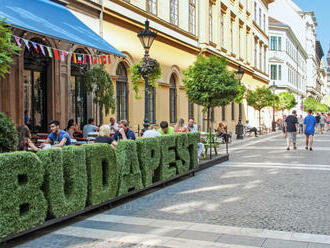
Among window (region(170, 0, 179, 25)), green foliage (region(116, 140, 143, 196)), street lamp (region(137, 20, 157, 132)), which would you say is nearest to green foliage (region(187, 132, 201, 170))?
street lamp (region(137, 20, 157, 132))

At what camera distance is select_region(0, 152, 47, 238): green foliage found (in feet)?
17.3

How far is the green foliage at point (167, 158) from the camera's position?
9633 mm

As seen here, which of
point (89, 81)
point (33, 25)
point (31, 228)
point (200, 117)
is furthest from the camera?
point (200, 117)

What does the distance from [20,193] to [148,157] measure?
12.3 feet

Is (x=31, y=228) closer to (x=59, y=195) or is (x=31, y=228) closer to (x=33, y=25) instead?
(x=59, y=195)

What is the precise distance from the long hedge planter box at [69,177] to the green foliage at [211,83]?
7.89 metres

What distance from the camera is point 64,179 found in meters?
6.59

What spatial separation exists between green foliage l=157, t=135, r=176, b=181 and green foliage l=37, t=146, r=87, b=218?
2.99 metres

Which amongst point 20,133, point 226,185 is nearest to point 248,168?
point 226,185

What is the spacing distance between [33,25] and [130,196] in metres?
4.35

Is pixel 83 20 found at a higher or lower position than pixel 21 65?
higher

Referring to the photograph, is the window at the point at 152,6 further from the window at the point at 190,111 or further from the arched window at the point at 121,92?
the window at the point at 190,111

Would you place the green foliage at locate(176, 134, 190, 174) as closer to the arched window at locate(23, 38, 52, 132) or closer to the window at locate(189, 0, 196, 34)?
the arched window at locate(23, 38, 52, 132)

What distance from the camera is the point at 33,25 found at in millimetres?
9766
